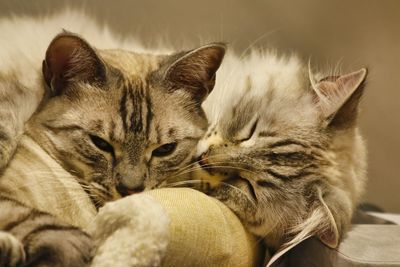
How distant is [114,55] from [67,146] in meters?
0.41

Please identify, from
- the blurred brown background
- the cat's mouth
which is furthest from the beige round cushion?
the blurred brown background

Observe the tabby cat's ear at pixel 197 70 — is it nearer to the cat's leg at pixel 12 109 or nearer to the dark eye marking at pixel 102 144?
the dark eye marking at pixel 102 144

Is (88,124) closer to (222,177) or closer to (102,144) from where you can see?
(102,144)

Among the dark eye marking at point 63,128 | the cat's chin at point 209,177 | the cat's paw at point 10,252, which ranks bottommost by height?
the cat's chin at point 209,177

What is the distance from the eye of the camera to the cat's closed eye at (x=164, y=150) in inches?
60.4

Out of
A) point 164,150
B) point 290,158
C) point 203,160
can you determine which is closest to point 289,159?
point 290,158

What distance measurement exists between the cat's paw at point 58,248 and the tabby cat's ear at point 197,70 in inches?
24.8

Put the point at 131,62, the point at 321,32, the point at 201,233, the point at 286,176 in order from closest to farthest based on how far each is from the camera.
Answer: the point at 201,233, the point at 286,176, the point at 131,62, the point at 321,32

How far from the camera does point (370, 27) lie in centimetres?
293

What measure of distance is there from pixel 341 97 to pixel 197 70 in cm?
46

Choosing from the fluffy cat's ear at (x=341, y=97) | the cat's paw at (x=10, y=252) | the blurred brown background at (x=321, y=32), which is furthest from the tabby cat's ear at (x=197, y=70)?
the blurred brown background at (x=321, y=32)

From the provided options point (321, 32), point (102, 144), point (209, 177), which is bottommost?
point (209, 177)

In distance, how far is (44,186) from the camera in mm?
1373

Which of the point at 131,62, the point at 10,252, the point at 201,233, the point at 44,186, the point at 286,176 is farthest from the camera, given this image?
the point at 131,62
